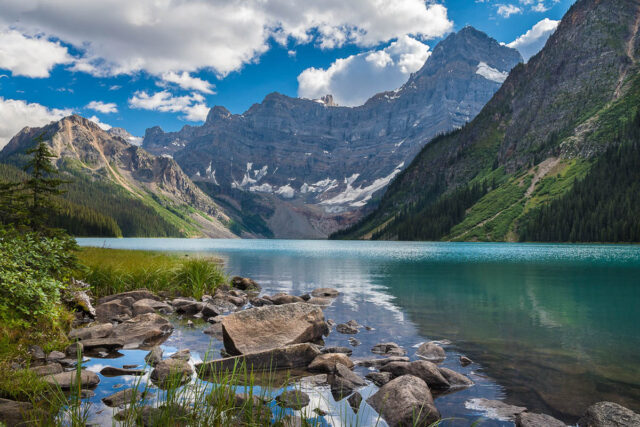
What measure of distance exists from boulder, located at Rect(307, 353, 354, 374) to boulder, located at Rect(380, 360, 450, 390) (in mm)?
1726

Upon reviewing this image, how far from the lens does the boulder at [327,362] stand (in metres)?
13.5

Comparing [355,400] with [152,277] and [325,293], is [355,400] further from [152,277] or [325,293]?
[325,293]

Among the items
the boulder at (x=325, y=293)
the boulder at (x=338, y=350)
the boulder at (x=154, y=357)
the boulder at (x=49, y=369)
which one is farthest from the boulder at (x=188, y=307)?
the boulder at (x=49, y=369)

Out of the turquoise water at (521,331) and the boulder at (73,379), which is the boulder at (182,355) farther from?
the boulder at (73,379)

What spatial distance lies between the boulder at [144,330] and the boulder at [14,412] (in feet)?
28.5

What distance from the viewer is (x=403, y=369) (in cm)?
1306

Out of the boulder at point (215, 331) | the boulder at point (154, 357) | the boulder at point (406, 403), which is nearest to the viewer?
the boulder at point (406, 403)

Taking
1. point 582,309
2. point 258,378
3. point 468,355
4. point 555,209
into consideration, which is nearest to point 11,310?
point 258,378

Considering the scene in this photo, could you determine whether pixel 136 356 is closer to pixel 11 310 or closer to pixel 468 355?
pixel 11 310

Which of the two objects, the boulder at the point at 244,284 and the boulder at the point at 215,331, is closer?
the boulder at the point at 215,331

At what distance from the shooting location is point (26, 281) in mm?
10977

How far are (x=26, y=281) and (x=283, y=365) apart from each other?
8.50 m

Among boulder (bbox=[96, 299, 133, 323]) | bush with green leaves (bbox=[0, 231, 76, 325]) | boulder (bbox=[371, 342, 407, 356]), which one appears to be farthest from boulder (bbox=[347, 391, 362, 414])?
boulder (bbox=[96, 299, 133, 323])

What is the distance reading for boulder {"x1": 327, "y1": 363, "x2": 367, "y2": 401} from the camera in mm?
11606
